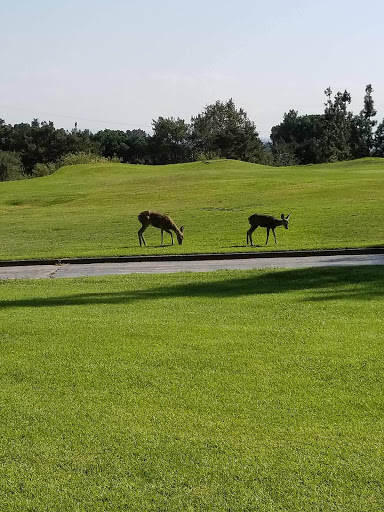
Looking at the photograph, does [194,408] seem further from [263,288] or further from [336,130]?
[336,130]

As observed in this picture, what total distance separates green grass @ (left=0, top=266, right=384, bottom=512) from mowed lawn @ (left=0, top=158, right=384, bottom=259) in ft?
46.3

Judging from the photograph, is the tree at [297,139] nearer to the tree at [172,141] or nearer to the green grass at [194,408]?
the tree at [172,141]

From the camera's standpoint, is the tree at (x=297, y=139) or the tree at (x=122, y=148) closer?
the tree at (x=297, y=139)

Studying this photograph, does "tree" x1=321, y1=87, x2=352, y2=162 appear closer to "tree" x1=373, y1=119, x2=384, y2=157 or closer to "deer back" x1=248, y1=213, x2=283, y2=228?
"tree" x1=373, y1=119, x2=384, y2=157

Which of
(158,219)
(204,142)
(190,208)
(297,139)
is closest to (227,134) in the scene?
(204,142)

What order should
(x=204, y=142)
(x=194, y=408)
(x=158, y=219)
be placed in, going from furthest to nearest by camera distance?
(x=204, y=142) < (x=158, y=219) < (x=194, y=408)

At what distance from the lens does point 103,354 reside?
8070 mm

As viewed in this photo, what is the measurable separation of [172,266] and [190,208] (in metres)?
18.9

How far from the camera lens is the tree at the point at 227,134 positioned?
104 metres

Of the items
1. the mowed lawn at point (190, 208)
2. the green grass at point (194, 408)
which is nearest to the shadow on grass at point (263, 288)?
the green grass at point (194, 408)

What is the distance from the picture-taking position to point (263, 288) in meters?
13.8

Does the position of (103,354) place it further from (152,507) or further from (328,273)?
(328,273)

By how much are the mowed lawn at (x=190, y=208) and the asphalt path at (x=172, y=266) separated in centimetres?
184

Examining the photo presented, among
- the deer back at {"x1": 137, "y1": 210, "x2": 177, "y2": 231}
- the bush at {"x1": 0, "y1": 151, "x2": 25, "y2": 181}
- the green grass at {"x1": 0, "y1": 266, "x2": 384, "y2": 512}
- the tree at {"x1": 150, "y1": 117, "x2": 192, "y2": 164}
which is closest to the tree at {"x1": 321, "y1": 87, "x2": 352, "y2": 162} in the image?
the tree at {"x1": 150, "y1": 117, "x2": 192, "y2": 164}
